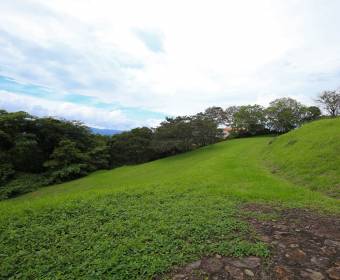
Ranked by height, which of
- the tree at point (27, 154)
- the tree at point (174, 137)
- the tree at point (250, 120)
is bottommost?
the tree at point (27, 154)

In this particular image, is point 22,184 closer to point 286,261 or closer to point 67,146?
point 67,146

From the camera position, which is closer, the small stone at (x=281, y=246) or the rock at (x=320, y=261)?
the rock at (x=320, y=261)

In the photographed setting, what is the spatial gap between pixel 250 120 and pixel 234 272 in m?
47.8

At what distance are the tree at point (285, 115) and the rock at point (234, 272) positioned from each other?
47.7 m

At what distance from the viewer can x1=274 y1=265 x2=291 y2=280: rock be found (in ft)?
11.1

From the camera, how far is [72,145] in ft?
94.1

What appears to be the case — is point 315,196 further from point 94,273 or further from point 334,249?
point 94,273

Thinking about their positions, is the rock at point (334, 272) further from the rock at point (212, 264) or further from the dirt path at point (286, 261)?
the rock at point (212, 264)

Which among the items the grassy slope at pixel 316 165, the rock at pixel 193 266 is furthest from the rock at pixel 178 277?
the grassy slope at pixel 316 165

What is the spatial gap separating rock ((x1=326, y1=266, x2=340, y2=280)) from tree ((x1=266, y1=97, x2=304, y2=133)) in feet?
155

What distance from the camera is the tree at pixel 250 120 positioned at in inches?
1898

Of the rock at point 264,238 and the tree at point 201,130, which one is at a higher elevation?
the tree at point 201,130

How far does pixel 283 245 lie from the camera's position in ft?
14.0

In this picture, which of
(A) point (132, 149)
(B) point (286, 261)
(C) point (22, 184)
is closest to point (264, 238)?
(B) point (286, 261)
